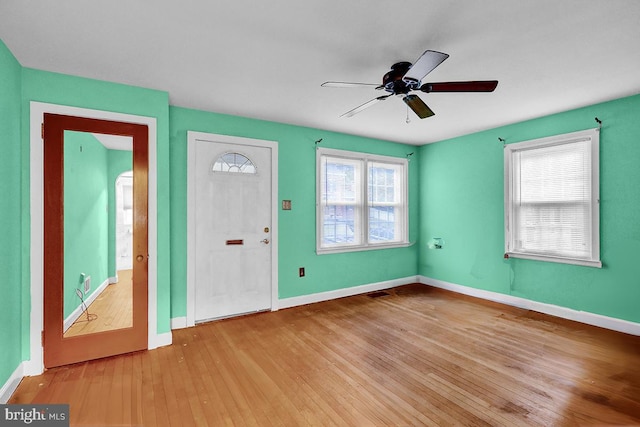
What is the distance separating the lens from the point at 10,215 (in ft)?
7.60

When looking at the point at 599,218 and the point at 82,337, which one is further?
the point at 599,218

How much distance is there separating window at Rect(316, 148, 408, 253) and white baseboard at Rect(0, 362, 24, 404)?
3.19 m

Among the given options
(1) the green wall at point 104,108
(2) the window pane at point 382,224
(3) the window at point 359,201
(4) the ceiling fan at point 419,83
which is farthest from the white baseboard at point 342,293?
(4) the ceiling fan at point 419,83

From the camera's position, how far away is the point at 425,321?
366cm

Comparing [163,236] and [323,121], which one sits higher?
[323,121]

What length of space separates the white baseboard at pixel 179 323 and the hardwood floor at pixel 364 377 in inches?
7.7

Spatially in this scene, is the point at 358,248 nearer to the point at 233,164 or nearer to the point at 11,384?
the point at 233,164

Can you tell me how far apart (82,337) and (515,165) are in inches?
210

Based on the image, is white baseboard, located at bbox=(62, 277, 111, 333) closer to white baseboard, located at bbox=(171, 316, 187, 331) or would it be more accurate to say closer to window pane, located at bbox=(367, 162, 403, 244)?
white baseboard, located at bbox=(171, 316, 187, 331)

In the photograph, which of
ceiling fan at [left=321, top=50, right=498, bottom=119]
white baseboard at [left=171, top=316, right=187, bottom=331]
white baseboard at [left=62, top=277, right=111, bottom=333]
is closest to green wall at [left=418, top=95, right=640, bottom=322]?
ceiling fan at [left=321, top=50, right=498, bottom=119]

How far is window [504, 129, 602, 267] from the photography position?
11.5ft

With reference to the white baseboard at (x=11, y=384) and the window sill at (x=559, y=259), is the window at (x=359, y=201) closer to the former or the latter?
the window sill at (x=559, y=259)

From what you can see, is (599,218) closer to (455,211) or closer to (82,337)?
(455,211)

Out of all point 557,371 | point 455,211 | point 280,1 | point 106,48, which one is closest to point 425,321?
point 557,371
